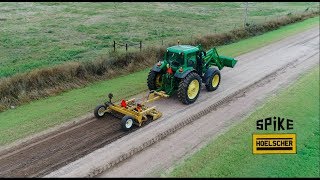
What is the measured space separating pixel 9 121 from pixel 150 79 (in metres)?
5.51

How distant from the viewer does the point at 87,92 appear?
50.2 feet

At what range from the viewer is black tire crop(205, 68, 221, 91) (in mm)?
15250

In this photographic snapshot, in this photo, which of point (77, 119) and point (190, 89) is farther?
point (190, 89)

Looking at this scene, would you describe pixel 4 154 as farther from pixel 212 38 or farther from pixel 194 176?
pixel 212 38

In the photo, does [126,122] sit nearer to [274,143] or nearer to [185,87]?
[185,87]

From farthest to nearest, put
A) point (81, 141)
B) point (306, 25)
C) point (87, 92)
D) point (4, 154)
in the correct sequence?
point (306, 25)
point (87, 92)
point (81, 141)
point (4, 154)

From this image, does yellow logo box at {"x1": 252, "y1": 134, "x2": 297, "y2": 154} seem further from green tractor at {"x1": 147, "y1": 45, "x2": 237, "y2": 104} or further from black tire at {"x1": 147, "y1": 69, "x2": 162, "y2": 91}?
black tire at {"x1": 147, "y1": 69, "x2": 162, "y2": 91}

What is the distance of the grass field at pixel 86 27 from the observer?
2072 centimetres

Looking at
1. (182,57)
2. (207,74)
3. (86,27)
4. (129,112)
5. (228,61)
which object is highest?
(182,57)

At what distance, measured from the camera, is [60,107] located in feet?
44.7

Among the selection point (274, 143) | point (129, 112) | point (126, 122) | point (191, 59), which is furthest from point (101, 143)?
point (274, 143)

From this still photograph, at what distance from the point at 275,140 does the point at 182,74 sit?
163 inches

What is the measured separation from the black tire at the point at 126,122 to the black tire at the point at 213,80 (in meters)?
4.60

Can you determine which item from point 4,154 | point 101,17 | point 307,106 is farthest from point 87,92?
point 101,17
